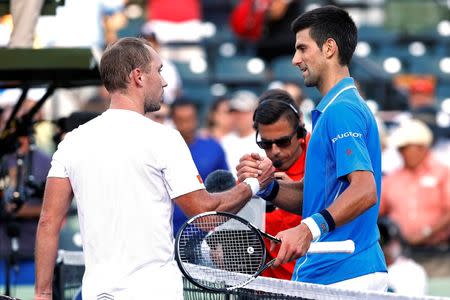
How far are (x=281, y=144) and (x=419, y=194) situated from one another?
5.80m

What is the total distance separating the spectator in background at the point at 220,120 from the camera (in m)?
11.8

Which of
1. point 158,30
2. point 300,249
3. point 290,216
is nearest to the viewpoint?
point 300,249

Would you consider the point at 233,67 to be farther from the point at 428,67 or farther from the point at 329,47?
the point at 329,47

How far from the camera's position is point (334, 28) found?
16.3ft

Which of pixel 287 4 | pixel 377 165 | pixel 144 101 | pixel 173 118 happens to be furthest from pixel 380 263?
pixel 287 4

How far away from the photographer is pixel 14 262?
7.92 m

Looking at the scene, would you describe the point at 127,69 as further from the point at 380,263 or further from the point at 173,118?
the point at 173,118

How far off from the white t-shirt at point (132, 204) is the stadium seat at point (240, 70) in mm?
10206

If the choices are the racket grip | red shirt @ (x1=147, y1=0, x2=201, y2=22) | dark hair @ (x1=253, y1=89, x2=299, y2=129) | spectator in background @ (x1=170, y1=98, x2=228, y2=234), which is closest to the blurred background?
red shirt @ (x1=147, y1=0, x2=201, y2=22)

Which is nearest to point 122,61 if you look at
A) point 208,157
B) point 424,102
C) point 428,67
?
point 208,157

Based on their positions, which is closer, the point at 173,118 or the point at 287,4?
the point at 173,118

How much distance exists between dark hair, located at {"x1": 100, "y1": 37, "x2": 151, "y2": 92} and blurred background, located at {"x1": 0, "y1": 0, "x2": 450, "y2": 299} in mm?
2777

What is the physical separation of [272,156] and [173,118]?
11.6ft

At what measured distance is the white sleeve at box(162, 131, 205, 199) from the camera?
452cm
